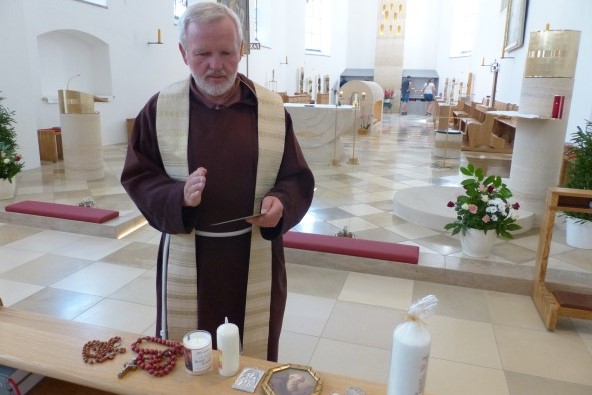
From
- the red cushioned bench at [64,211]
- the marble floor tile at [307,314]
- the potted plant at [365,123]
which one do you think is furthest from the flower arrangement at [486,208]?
the potted plant at [365,123]

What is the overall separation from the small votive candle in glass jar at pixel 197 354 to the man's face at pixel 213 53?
2.85 ft

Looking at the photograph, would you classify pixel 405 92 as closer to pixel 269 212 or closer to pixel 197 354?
pixel 269 212

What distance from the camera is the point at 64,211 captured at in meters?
5.11

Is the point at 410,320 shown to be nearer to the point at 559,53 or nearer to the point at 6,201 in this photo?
the point at 559,53

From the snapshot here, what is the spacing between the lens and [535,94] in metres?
5.85

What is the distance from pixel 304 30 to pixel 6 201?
18.5 meters

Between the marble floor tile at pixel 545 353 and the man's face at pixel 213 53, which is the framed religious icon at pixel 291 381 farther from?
the marble floor tile at pixel 545 353

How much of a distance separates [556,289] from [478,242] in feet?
2.41

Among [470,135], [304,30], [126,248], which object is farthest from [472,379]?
[304,30]

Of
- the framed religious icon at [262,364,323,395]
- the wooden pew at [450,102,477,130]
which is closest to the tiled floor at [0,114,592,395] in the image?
the framed religious icon at [262,364,323,395]

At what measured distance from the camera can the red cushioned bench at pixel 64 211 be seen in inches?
196

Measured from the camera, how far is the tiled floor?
2.78 meters

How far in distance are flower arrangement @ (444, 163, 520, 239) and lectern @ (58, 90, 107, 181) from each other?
18.1 ft

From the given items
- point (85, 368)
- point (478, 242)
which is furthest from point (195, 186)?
point (478, 242)
